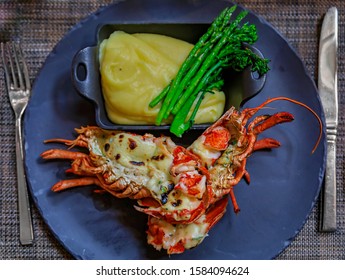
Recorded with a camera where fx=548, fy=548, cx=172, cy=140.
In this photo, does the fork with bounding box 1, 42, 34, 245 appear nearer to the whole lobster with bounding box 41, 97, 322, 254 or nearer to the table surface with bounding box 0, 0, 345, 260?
the table surface with bounding box 0, 0, 345, 260

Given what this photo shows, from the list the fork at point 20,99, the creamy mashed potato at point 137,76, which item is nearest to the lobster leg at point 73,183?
the fork at point 20,99

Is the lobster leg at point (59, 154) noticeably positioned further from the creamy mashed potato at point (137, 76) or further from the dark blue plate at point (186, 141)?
the creamy mashed potato at point (137, 76)

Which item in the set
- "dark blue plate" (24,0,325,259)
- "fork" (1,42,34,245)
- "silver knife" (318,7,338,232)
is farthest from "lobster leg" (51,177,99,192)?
"silver knife" (318,7,338,232)

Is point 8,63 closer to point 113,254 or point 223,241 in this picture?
point 113,254

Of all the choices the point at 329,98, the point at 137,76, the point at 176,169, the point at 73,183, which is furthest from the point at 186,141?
the point at 329,98

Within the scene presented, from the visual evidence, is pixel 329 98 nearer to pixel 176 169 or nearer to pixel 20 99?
pixel 176 169
